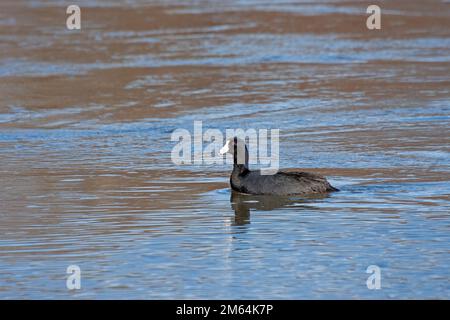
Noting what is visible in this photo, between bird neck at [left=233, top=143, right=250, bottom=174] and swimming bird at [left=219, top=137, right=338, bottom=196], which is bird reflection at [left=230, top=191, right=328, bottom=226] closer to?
swimming bird at [left=219, top=137, right=338, bottom=196]

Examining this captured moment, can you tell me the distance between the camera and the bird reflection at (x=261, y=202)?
12165mm

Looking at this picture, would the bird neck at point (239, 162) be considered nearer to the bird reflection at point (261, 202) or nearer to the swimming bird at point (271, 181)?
the swimming bird at point (271, 181)

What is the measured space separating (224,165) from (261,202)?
220 cm

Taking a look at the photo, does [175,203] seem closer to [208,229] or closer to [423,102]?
[208,229]

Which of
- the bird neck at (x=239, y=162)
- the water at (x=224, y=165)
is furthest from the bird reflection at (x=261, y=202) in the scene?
the bird neck at (x=239, y=162)

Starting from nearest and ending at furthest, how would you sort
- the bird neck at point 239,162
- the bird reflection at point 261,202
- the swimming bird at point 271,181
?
the bird reflection at point 261,202, the swimming bird at point 271,181, the bird neck at point 239,162

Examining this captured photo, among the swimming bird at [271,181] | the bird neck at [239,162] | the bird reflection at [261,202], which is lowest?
the bird reflection at [261,202]

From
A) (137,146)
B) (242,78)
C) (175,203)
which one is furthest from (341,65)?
(175,203)

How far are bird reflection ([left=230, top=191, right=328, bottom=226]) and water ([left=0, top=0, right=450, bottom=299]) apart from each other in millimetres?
43

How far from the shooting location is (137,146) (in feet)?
52.6

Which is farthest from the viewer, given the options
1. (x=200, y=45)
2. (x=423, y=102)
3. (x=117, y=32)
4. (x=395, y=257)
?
(x=117, y=32)

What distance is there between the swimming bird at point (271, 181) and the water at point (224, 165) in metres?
0.14

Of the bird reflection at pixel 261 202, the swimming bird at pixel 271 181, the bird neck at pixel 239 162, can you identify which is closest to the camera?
the bird reflection at pixel 261 202

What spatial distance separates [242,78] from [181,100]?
224 centimetres
